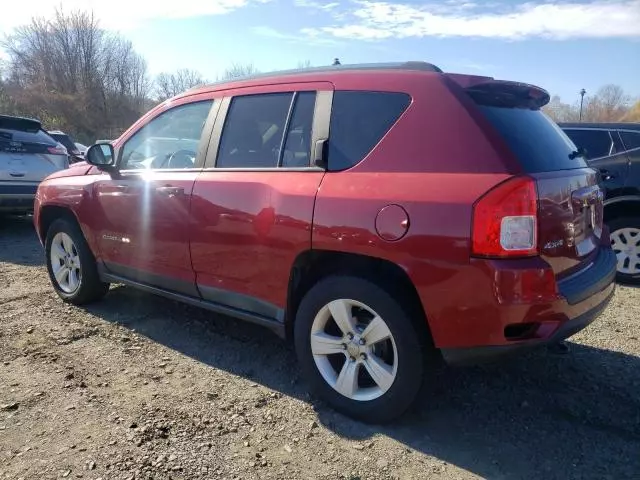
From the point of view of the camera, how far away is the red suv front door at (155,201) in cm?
365

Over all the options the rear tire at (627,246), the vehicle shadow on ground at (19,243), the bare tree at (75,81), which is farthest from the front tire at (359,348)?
the bare tree at (75,81)

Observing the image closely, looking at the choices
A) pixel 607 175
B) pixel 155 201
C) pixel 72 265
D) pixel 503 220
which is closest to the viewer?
pixel 503 220

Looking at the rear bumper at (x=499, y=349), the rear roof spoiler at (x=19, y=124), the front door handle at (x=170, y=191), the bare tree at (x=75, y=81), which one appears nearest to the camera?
the rear bumper at (x=499, y=349)

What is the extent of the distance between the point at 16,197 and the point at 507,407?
7.41 meters

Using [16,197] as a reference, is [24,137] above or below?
above

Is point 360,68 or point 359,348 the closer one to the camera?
point 359,348

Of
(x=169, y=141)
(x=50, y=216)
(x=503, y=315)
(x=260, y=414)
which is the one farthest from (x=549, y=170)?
(x=50, y=216)

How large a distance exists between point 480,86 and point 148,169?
99.6 inches

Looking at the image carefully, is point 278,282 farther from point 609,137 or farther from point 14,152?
point 14,152

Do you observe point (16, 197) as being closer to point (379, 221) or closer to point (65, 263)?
point (65, 263)

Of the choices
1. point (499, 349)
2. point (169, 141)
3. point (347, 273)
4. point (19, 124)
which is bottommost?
point (499, 349)

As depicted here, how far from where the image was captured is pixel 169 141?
4004 millimetres

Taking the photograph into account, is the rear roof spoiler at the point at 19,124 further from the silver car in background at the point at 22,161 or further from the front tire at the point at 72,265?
the front tire at the point at 72,265

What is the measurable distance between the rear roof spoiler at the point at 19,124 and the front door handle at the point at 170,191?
18.4 feet
